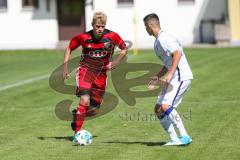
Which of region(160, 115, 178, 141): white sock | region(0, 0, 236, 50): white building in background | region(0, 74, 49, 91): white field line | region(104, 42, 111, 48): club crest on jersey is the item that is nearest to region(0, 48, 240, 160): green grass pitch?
region(0, 74, 49, 91): white field line

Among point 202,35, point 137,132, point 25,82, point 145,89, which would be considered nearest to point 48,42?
point 202,35

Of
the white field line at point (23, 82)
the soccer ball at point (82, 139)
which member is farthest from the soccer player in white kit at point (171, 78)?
the white field line at point (23, 82)

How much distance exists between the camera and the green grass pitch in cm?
1085

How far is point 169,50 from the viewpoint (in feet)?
35.8

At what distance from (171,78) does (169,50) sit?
394 millimetres

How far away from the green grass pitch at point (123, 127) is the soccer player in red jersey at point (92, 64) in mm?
565

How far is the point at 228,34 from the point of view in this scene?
140ft

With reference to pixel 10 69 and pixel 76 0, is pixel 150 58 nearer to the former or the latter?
pixel 10 69

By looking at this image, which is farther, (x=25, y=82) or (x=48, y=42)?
(x=48, y=42)

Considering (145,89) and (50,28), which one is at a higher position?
(145,89)

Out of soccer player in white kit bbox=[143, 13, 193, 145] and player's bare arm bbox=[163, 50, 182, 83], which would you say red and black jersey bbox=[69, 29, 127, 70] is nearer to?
soccer player in white kit bbox=[143, 13, 193, 145]

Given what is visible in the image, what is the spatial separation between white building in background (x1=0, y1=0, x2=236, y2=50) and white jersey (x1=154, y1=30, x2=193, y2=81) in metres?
31.9

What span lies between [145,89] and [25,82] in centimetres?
470

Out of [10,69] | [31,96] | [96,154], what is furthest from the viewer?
[10,69]
